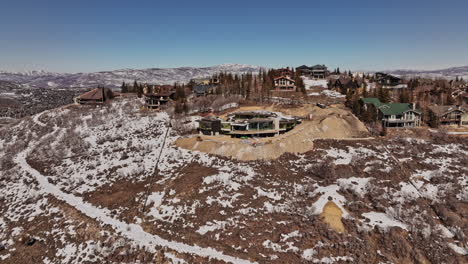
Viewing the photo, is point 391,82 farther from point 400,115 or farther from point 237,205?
point 237,205

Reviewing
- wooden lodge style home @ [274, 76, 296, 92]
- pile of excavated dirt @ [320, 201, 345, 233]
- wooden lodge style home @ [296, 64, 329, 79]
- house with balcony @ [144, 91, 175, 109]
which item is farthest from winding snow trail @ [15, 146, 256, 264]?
wooden lodge style home @ [296, 64, 329, 79]

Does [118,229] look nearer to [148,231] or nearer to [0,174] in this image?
[148,231]

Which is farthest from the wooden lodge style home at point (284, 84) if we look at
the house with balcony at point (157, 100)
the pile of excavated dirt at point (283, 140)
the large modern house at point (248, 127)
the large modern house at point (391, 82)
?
the large modern house at point (248, 127)

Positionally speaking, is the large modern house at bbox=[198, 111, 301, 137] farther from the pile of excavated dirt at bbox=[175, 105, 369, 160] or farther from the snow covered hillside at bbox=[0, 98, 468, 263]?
the snow covered hillside at bbox=[0, 98, 468, 263]

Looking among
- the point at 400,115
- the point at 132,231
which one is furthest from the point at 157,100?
the point at 400,115

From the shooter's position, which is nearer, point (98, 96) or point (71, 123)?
point (71, 123)

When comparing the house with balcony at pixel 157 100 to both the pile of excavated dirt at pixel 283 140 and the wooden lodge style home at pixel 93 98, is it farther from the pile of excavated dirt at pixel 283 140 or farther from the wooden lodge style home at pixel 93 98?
the pile of excavated dirt at pixel 283 140

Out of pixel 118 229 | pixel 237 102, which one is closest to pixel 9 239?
pixel 118 229
